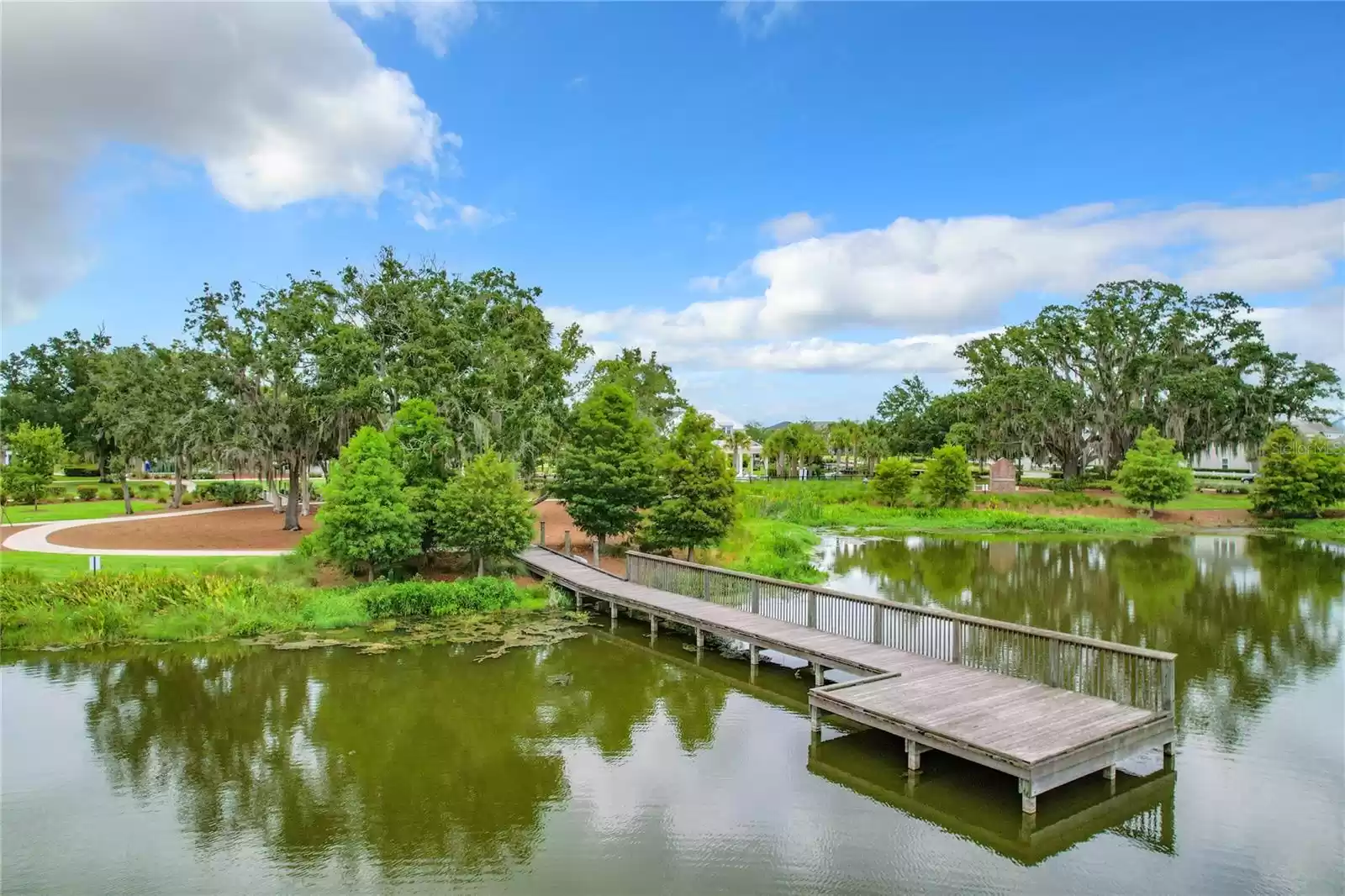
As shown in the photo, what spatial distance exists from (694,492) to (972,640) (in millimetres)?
11942

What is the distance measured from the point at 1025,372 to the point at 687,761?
48.9 meters

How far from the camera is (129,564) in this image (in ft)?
67.0

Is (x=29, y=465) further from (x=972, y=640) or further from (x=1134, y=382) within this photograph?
(x=1134, y=382)

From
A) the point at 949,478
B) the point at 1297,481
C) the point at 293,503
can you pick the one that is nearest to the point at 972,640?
the point at 293,503

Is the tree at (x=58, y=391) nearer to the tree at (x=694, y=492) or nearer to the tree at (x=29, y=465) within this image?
the tree at (x=29, y=465)

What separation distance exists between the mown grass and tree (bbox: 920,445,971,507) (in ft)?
102

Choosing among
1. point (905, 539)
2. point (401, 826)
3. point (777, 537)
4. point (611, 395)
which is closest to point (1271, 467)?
point (905, 539)

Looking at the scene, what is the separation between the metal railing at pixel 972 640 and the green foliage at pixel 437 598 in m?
5.22

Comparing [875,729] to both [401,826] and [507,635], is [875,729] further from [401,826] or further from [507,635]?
[507,635]

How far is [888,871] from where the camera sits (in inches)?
304

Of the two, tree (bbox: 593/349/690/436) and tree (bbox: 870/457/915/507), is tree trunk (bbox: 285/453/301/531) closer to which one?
tree (bbox: 593/349/690/436)

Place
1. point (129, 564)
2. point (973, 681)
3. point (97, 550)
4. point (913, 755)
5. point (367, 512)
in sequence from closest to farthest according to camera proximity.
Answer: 1. point (913, 755)
2. point (973, 681)
3. point (367, 512)
4. point (129, 564)
5. point (97, 550)

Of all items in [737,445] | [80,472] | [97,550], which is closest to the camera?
[97,550]

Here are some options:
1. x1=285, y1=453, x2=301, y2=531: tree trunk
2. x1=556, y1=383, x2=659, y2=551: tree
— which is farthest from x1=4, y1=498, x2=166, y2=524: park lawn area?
x1=556, y1=383, x2=659, y2=551: tree
